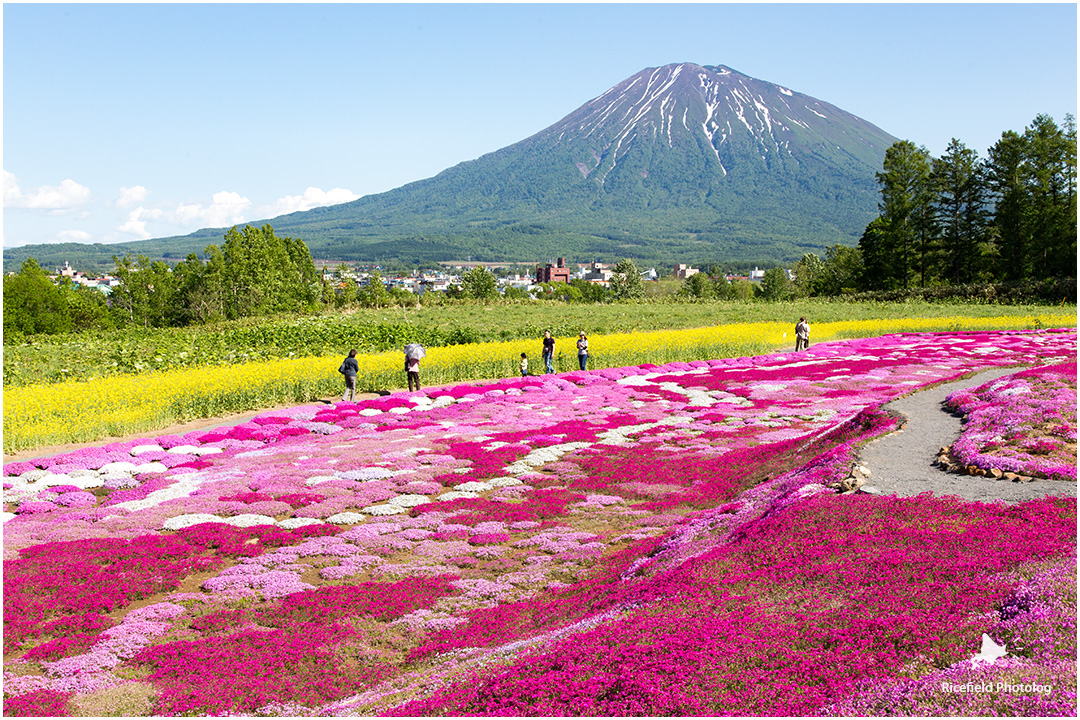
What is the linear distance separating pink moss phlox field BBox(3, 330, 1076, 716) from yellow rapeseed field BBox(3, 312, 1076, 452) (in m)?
3.49

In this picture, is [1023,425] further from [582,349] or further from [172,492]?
[582,349]

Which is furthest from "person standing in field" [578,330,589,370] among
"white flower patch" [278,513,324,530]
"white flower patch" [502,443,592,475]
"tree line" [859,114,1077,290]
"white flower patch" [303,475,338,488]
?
"tree line" [859,114,1077,290]

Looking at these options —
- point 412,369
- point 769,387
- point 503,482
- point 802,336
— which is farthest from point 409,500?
point 802,336

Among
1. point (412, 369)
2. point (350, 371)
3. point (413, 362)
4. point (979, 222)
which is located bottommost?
point (412, 369)

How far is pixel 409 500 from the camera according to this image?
14867mm

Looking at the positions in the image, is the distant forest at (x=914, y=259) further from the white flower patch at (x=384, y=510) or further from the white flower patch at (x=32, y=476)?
the white flower patch at (x=384, y=510)

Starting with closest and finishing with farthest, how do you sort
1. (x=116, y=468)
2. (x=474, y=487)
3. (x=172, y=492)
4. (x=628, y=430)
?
(x=172, y=492)
(x=474, y=487)
(x=116, y=468)
(x=628, y=430)

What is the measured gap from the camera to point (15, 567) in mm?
10914

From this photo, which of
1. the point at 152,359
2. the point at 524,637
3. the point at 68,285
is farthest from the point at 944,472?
the point at 68,285

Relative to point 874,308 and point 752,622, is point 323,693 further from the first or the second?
point 874,308

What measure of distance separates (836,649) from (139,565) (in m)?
9.58

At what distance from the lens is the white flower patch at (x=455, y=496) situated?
14898 millimetres

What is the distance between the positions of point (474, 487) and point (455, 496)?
0.70 m

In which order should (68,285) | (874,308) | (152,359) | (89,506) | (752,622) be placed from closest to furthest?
(752,622) → (89,506) → (152,359) → (874,308) → (68,285)
